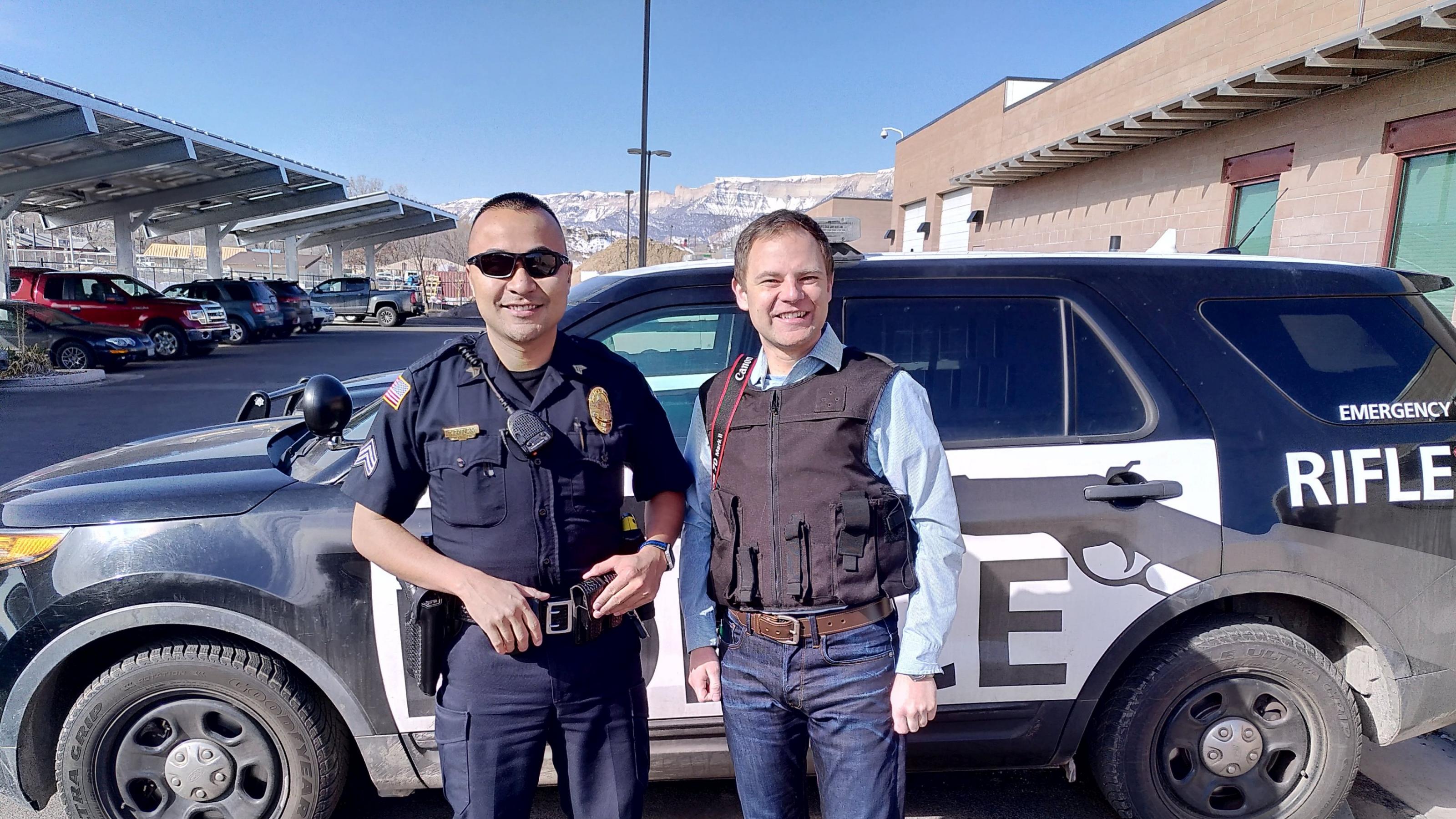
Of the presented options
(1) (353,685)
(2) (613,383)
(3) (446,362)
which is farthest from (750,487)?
(1) (353,685)

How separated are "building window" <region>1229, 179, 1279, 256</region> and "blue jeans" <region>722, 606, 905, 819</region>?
32.1 feet

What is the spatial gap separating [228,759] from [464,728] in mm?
1142

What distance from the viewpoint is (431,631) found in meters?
1.69

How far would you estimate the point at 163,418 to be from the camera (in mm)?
9938

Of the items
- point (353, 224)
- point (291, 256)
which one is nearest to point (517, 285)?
point (353, 224)

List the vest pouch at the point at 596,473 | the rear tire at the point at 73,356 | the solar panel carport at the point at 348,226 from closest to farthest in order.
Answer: the vest pouch at the point at 596,473, the rear tire at the point at 73,356, the solar panel carport at the point at 348,226

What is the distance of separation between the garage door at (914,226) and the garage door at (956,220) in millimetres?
938

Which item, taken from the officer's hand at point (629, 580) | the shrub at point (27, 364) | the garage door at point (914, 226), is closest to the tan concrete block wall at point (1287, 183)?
the officer's hand at point (629, 580)

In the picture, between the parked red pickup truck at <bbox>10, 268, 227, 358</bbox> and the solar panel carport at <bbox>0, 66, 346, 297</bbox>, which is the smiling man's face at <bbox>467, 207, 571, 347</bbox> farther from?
the parked red pickup truck at <bbox>10, 268, 227, 358</bbox>

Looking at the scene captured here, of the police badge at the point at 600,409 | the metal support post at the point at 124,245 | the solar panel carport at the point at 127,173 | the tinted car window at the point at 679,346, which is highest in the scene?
the solar panel carport at the point at 127,173

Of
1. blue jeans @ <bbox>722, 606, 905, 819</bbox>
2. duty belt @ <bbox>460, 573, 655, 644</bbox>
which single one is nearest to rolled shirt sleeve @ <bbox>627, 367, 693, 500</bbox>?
duty belt @ <bbox>460, 573, 655, 644</bbox>

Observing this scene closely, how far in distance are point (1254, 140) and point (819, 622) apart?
35.4ft

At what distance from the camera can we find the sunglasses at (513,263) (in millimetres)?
1661

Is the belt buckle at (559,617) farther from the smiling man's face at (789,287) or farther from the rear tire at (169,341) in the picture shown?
the rear tire at (169,341)
